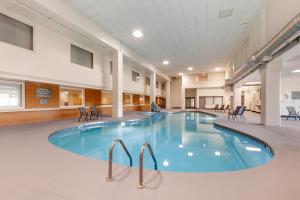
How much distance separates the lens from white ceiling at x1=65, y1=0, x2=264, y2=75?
5.45 meters

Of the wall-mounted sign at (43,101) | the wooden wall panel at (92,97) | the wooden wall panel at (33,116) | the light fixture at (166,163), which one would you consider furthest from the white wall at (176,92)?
the light fixture at (166,163)

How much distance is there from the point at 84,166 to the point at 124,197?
101 centimetres

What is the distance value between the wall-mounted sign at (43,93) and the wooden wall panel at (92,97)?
99.7 inches

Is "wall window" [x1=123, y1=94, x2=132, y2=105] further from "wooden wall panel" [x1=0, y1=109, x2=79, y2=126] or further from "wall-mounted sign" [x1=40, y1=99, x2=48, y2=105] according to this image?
"wall-mounted sign" [x1=40, y1=99, x2=48, y2=105]

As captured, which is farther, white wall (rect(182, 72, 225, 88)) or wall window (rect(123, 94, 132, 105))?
white wall (rect(182, 72, 225, 88))

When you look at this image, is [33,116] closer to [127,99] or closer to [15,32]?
[15,32]

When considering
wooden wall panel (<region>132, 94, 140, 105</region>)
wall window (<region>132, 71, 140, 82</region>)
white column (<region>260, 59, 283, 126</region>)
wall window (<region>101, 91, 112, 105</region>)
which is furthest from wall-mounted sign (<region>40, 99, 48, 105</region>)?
white column (<region>260, 59, 283, 126</region>)

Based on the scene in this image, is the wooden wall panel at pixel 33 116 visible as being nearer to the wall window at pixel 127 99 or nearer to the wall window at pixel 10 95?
the wall window at pixel 10 95

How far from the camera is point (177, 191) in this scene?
1610mm

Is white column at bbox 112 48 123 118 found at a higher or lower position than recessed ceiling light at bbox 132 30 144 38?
lower

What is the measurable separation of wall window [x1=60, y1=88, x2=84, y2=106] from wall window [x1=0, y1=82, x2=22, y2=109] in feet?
6.78

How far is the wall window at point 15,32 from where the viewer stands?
5.31 metres

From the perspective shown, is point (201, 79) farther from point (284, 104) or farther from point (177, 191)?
point (177, 191)

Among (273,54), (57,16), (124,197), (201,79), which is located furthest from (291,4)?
(201,79)
